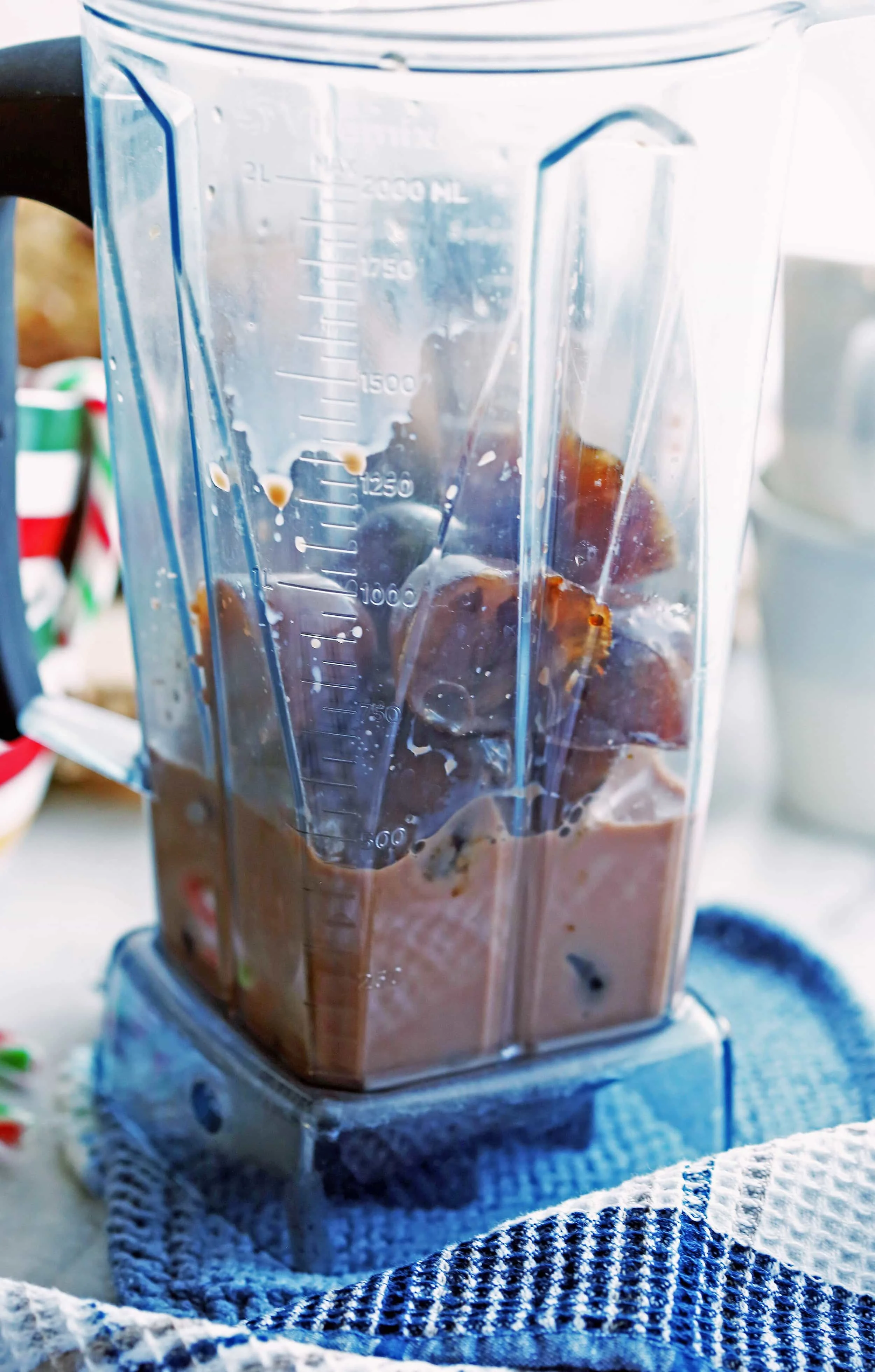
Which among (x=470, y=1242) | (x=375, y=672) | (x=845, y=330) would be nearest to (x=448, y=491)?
(x=375, y=672)

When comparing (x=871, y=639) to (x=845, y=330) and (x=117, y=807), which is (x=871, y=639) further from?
(x=117, y=807)

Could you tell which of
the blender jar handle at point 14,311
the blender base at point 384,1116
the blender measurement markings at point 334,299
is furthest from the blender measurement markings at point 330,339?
the blender base at point 384,1116

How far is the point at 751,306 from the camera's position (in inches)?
13.7

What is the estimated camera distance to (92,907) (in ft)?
1.84

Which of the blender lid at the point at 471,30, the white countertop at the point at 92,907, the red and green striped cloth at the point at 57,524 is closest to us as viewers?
the blender lid at the point at 471,30

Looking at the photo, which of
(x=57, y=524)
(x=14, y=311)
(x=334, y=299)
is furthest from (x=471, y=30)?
(x=57, y=524)

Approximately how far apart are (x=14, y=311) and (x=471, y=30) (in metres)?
0.18

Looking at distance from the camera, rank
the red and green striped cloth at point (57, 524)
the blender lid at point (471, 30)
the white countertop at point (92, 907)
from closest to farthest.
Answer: the blender lid at point (471, 30)
the white countertop at point (92, 907)
the red and green striped cloth at point (57, 524)

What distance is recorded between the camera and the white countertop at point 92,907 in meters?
0.40

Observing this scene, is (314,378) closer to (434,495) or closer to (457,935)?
(434,495)

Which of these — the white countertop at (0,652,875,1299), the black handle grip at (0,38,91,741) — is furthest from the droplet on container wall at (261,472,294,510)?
the white countertop at (0,652,875,1299)

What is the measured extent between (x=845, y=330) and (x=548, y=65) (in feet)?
1.01

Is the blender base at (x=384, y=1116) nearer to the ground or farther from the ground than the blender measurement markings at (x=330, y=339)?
nearer to the ground

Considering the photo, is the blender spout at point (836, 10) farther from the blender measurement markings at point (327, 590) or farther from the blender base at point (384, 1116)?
the blender base at point (384, 1116)
